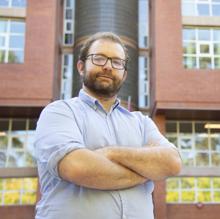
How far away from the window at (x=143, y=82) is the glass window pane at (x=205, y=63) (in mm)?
2800

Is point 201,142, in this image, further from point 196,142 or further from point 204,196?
point 204,196

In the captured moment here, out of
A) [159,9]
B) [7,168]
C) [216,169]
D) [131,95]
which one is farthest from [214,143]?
[7,168]

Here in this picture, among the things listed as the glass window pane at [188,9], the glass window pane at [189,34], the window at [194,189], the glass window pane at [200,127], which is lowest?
the window at [194,189]

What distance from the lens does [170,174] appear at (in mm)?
2445

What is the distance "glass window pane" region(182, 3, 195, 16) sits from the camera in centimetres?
1839

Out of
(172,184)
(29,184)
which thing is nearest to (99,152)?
(172,184)

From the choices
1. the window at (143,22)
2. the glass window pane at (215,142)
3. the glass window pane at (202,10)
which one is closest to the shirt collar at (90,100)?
the glass window pane at (215,142)

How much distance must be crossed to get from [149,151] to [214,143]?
16559 mm

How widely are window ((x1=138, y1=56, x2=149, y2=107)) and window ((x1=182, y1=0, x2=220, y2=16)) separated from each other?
9.91ft

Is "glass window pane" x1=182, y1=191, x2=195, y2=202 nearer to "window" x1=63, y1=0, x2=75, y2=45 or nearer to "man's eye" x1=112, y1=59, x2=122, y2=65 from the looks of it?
"window" x1=63, y1=0, x2=75, y2=45

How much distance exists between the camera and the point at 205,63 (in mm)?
18203

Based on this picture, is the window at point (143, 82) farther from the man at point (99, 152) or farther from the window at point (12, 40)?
the man at point (99, 152)

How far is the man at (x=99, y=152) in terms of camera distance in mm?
2098

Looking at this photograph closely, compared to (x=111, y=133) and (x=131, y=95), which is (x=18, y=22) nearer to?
(x=131, y=95)
